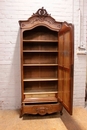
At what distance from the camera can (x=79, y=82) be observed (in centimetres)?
326

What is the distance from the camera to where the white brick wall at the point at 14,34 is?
3020 mm

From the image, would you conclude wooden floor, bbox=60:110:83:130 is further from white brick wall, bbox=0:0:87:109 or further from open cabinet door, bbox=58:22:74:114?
white brick wall, bbox=0:0:87:109

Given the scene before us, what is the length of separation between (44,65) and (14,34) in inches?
36.5

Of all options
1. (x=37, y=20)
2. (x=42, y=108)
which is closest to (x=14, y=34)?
(x=37, y=20)

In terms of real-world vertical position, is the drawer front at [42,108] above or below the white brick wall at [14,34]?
below

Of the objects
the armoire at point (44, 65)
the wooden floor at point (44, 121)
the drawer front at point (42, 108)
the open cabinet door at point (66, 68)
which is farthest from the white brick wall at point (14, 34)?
the open cabinet door at point (66, 68)

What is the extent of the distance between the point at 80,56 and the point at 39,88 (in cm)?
115

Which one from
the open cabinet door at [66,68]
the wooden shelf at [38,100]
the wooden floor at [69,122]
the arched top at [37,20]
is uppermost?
the arched top at [37,20]

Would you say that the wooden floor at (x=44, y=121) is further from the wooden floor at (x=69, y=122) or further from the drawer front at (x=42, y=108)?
the drawer front at (x=42, y=108)

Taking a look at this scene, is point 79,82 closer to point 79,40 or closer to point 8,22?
point 79,40

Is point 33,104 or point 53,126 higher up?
point 33,104

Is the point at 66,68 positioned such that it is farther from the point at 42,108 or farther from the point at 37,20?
the point at 37,20

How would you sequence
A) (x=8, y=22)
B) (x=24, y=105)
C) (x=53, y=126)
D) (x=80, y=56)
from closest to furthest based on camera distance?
(x=53, y=126) < (x=24, y=105) < (x=8, y=22) < (x=80, y=56)

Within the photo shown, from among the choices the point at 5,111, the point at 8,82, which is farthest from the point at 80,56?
the point at 5,111
